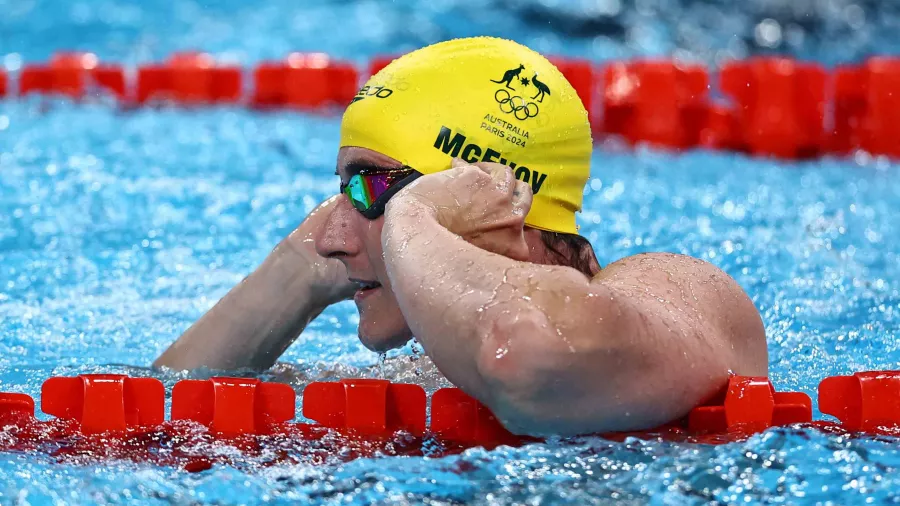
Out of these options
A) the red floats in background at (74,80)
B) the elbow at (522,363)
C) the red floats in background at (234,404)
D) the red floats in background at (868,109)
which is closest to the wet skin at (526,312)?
the elbow at (522,363)

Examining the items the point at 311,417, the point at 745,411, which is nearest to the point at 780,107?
the point at 745,411

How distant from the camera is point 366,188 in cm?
207

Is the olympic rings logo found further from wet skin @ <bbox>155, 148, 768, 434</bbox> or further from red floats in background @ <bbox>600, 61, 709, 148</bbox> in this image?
red floats in background @ <bbox>600, 61, 709, 148</bbox>

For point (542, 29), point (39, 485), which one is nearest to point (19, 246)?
point (39, 485)

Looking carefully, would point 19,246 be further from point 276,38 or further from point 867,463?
point 276,38

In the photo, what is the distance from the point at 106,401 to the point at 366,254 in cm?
54

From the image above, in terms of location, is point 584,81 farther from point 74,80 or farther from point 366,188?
point 366,188

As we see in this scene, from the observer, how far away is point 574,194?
223 cm

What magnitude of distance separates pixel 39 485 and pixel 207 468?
0.89 ft

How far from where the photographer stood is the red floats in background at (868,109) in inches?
255

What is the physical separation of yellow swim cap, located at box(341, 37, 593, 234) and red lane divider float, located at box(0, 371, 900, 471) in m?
0.43

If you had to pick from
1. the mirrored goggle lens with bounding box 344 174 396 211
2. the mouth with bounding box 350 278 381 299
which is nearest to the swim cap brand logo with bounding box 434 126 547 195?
the mirrored goggle lens with bounding box 344 174 396 211

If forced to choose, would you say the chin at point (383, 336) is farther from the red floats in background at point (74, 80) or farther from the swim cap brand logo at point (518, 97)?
the red floats in background at point (74, 80)

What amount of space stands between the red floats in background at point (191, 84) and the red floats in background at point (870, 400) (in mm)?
6112
